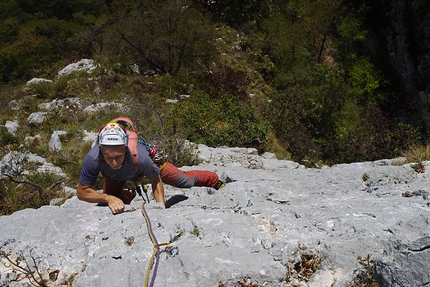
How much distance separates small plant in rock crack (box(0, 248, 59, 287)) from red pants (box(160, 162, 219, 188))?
153cm

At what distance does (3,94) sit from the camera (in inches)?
550

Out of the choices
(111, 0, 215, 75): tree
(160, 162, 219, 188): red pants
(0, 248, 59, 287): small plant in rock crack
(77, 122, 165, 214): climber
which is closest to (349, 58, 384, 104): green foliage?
(111, 0, 215, 75): tree

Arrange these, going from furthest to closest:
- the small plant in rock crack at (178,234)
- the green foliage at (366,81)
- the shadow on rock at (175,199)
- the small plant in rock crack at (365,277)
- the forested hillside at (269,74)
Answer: the green foliage at (366,81) → the forested hillside at (269,74) → the shadow on rock at (175,199) → the small plant in rock crack at (178,234) → the small plant in rock crack at (365,277)

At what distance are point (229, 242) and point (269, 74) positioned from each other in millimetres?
16059

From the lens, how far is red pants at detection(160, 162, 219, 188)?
3873 millimetres

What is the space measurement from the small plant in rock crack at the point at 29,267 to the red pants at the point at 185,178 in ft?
5.02

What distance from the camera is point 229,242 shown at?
2742 mm

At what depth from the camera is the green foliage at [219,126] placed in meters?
8.62

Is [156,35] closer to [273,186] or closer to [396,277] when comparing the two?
[273,186]

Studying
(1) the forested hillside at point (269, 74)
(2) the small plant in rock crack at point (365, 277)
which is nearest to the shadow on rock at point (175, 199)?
(2) the small plant in rock crack at point (365, 277)

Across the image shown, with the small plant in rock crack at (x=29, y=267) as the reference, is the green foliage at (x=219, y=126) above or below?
below

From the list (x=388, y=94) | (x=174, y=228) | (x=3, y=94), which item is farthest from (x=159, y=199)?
(x=388, y=94)

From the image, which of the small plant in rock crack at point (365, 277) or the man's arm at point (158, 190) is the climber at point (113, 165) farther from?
the small plant in rock crack at point (365, 277)

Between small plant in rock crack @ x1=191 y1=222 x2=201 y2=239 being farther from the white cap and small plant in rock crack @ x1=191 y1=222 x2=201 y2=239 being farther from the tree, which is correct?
the tree
